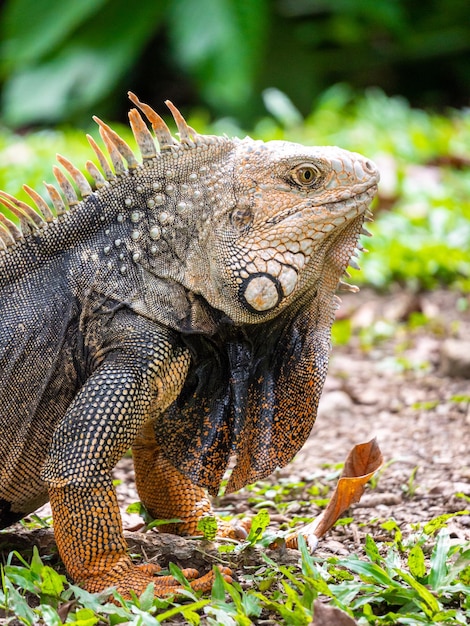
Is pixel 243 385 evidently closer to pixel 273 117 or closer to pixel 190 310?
pixel 190 310

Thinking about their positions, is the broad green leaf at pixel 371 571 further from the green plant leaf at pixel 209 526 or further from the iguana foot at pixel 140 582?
the green plant leaf at pixel 209 526

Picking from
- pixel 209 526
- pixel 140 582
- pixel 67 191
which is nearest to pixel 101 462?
pixel 140 582

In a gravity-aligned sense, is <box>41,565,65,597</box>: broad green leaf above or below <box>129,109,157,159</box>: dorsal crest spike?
below

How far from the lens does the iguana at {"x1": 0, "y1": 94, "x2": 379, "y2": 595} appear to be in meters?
3.68

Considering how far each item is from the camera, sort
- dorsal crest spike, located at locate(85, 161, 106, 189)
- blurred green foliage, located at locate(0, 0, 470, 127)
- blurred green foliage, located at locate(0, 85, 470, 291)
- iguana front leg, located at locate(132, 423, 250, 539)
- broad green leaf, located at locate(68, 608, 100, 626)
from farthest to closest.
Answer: blurred green foliage, located at locate(0, 0, 470, 127) → blurred green foliage, located at locate(0, 85, 470, 291) → iguana front leg, located at locate(132, 423, 250, 539) → dorsal crest spike, located at locate(85, 161, 106, 189) → broad green leaf, located at locate(68, 608, 100, 626)

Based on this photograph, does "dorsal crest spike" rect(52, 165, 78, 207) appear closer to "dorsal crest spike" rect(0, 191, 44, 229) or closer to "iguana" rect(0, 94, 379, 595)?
"iguana" rect(0, 94, 379, 595)

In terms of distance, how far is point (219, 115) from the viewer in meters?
16.1

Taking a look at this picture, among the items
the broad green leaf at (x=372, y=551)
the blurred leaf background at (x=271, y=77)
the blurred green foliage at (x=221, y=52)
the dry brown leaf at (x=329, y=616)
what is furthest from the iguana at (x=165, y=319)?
the blurred green foliage at (x=221, y=52)

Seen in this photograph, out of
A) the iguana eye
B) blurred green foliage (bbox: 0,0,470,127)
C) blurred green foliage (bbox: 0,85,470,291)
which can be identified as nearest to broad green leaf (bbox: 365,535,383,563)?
the iguana eye

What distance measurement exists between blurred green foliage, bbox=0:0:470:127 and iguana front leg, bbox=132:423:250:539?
10.5 meters

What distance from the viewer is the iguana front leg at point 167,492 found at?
178 inches

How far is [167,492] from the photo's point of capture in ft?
15.0

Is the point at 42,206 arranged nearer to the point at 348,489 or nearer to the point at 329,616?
the point at 348,489

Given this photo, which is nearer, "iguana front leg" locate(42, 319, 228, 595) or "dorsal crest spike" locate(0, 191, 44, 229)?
"iguana front leg" locate(42, 319, 228, 595)
